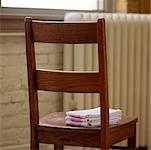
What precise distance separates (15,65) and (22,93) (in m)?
0.19

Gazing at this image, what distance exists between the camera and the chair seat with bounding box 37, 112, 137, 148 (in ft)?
6.58

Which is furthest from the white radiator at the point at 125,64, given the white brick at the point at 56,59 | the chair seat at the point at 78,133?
the chair seat at the point at 78,133

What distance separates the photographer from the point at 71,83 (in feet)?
6.59

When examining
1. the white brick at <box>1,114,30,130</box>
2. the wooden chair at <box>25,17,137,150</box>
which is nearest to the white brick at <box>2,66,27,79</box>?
the white brick at <box>1,114,30,130</box>

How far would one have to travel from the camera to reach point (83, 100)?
2.96 metres

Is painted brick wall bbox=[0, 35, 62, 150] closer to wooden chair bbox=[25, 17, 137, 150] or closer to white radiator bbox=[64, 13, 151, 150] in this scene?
white radiator bbox=[64, 13, 151, 150]

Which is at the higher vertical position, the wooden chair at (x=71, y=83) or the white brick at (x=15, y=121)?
the wooden chair at (x=71, y=83)

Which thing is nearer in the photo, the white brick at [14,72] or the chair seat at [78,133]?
the chair seat at [78,133]

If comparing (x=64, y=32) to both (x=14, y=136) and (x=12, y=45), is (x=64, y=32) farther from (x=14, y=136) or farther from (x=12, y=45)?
(x=14, y=136)

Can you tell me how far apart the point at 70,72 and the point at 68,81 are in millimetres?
42

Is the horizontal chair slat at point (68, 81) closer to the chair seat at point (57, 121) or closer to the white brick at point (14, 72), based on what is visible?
the chair seat at point (57, 121)

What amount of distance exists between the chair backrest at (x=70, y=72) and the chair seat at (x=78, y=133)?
48mm

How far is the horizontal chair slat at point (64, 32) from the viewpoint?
1.94 m

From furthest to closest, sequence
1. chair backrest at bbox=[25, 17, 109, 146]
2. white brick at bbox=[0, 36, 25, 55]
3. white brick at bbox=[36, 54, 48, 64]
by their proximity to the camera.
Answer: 1. white brick at bbox=[36, 54, 48, 64]
2. white brick at bbox=[0, 36, 25, 55]
3. chair backrest at bbox=[25, 17, 109, 146]
